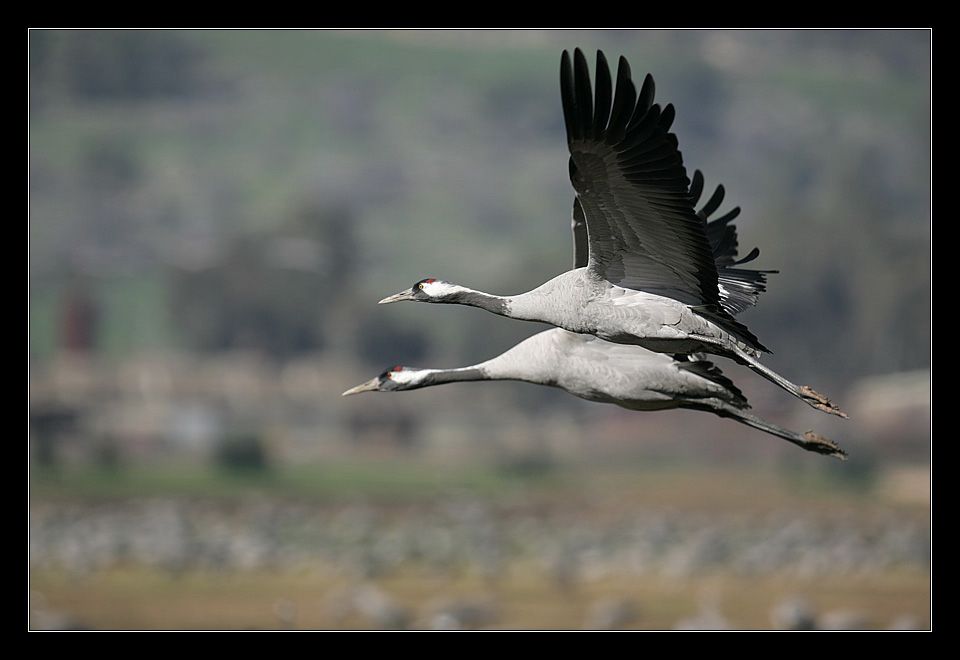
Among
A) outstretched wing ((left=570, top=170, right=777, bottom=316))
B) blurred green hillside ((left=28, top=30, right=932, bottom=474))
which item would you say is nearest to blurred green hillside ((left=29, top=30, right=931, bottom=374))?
blurred green hillside ((left=28, top=30, right=932, bottom=474))

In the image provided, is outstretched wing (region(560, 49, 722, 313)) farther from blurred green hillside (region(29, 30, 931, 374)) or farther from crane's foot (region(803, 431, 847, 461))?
blurred green hillside (region(29, 30, 931, 374))

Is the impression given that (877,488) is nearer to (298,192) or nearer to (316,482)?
(316,482)

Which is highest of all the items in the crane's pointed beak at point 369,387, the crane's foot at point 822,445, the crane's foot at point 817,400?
the crane's pointed beak at point 369,387

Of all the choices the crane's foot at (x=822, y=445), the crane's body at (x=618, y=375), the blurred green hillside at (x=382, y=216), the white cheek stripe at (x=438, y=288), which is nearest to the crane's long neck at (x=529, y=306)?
the white cheek stripe at (x=438, y=288)

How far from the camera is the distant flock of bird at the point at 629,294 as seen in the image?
8617 mm

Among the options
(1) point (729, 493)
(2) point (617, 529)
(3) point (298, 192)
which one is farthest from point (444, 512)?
(3) point (298, 192)

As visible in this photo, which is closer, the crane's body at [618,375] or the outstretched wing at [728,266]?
the crane's body at [618,375]

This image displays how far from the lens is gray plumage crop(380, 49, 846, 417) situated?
8750mm

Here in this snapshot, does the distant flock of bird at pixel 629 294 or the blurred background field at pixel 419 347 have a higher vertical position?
the blurred background field at pixel 419 347

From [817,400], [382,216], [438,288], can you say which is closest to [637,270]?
[438,288]

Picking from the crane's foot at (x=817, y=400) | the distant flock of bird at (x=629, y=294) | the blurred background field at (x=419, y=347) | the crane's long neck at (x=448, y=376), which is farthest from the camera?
the blurred background field at (x=419, y=347)

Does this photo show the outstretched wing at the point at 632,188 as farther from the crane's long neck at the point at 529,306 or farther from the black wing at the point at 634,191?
the crane's long neck at the point at 529,306

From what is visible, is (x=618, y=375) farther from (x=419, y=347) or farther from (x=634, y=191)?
(x=419, y=347)

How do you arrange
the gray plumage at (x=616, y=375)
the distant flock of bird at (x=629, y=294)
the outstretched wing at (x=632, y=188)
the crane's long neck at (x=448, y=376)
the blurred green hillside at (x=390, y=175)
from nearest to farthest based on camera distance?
the outstretched wing at (x=632, y=188) < the distant flock of bird at (x=629, y=294) < the gray plumage at (x=616, y=375) < the crane's long neck at (x=448, y=376) < the blurred green hillside at (x=390, y=175)
